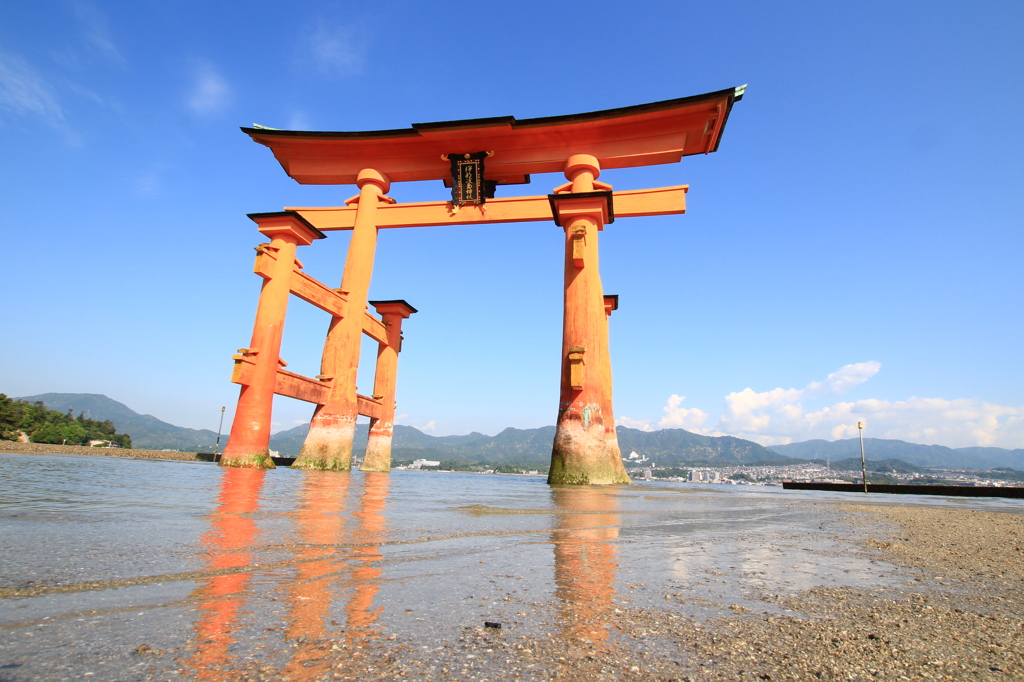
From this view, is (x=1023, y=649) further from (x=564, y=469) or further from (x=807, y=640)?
(x=564, y=469)

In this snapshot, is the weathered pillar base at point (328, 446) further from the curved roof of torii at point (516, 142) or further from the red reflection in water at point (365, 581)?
the red reflection in water at point (365, 581)

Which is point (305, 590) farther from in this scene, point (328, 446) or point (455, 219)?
point (455, 219)

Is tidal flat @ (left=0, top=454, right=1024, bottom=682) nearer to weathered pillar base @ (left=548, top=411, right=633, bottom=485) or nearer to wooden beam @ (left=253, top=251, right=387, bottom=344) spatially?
weathered pillar base @ (left=548, top=411, right=633, bottom=485)

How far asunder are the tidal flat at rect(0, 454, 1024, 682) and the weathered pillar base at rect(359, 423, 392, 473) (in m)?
14.8

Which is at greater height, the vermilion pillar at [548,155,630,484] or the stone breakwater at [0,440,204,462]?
the vermilion pillar at [548,155,630,484]

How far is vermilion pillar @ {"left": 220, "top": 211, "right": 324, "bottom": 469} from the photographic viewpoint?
10906mm

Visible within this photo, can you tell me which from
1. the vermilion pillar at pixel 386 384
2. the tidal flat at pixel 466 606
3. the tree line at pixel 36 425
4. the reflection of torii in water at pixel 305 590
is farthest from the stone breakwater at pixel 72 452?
the tidal flat at pixel 466 606

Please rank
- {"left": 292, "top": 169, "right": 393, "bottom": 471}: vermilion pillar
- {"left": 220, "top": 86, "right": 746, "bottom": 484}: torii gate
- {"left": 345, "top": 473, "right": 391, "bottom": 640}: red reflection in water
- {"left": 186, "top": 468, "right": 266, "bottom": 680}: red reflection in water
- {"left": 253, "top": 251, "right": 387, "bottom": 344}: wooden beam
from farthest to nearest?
{"left": 292, "top": 169, "right": 393, "bottom": 471}: vermilion pillar → {"left": 253, "top": 251, "right": 387, "bottom": 344}: wooden beam → {"left": 220, "top": 86, "right": 746, "bottom": 484}: torii gate → {"left": 345, "top": 473, "right": 391, "bottom": 640}: red reflection in water → {"left": 186, "top": 468, "right": 266, "bottom": 680}: red reflection in water

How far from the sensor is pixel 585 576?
59.4 inches

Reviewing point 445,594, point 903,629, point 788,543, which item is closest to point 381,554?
point 445,594

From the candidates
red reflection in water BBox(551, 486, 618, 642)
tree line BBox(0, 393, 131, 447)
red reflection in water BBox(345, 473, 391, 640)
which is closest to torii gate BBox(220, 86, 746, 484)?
red reflection in water BBox(551, 486, 618, 642)

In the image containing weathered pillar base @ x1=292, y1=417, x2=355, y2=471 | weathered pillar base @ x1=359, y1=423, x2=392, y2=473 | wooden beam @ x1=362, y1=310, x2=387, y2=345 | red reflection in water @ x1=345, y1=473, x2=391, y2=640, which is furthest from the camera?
weathered pillar base @ x1=359, y1=423, x2=392, y2=473

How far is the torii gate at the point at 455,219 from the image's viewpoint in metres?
10.8

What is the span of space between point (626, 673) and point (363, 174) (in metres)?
16.5
